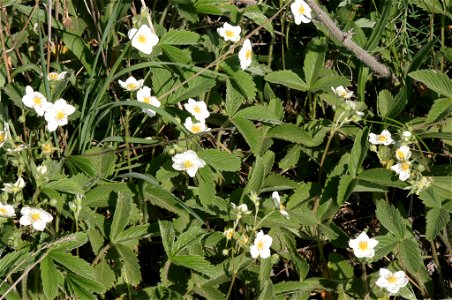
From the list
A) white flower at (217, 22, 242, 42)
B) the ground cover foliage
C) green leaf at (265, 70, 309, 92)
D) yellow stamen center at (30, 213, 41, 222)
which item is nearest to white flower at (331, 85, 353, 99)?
the ground cover foliage

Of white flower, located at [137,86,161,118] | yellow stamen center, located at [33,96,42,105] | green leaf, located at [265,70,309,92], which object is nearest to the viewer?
yellow stamen center, located at [33,96,42,105]

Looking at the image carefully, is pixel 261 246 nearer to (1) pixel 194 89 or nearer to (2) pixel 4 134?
(1) pixel 194 89

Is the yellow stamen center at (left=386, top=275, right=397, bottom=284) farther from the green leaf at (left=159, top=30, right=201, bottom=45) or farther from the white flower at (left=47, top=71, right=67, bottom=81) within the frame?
the white flower at (left=47, top=71, right=67, bottom=81)

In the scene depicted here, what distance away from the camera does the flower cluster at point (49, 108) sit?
234 cm

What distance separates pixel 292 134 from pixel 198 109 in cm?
35

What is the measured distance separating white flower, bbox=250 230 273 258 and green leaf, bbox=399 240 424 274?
1.53 ft

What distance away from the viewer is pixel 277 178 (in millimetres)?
2582

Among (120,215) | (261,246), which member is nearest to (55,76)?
(120,215)

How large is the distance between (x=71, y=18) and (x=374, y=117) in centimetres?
126

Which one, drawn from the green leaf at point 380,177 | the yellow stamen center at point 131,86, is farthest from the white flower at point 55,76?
the green leaf at point 380,177

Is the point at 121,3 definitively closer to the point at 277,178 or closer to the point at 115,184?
the point at 115,184

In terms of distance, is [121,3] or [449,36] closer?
[121,3]

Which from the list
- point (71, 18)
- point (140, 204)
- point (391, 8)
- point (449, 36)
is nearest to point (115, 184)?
point (140, 204)

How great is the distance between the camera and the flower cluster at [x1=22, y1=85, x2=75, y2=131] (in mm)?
2344
